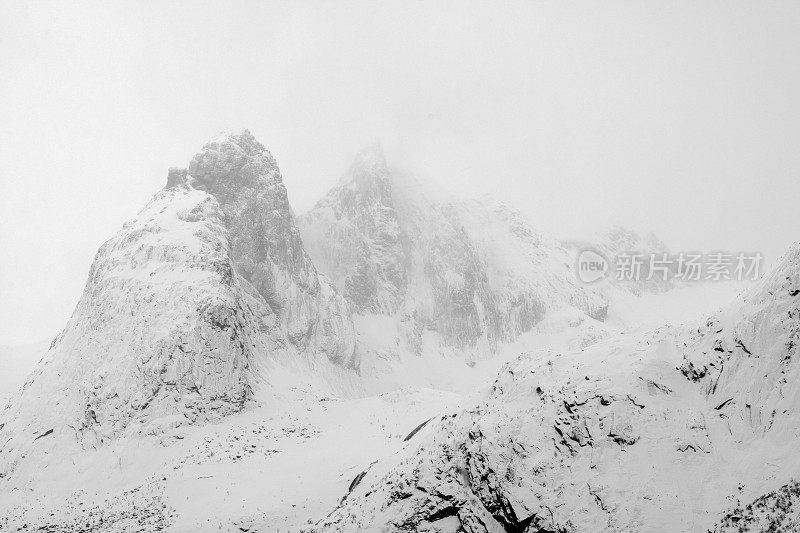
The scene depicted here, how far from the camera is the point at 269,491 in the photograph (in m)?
21.3

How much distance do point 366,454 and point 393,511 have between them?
9.12 metres

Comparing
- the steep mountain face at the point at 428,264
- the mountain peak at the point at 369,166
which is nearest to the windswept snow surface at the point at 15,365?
the steep mountain face at the point at 428,264

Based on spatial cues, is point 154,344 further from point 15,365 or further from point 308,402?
point 15,365

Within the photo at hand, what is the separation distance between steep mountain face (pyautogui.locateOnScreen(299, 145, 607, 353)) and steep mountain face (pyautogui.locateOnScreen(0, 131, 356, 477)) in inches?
1293

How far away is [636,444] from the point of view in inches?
538

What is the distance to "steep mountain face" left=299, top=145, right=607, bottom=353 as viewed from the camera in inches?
3548

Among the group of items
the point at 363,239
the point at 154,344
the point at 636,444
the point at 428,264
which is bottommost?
the point at 636,444

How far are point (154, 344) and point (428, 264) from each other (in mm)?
66256

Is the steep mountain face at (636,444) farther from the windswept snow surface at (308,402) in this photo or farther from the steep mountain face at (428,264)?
the steep mountain face at (428,264)

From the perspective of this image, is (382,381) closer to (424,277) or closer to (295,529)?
(424,277)

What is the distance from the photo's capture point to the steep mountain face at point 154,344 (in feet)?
Answer: 106

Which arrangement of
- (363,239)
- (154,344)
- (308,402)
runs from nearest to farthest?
(154,344) < (308,402) < (363,239)

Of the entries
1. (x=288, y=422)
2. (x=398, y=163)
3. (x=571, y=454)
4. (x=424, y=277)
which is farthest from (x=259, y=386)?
(x=398, y=163)

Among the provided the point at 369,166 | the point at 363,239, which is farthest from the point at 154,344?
the point at 369,166
